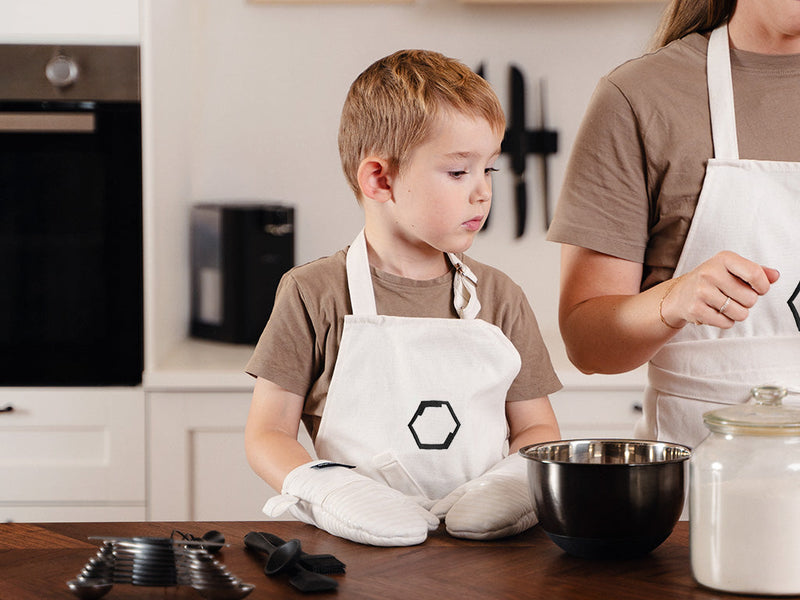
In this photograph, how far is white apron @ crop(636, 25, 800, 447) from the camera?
3.57 feet

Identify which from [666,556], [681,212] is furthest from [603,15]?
[666,556]

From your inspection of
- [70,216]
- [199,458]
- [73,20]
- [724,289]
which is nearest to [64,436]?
[199,458]

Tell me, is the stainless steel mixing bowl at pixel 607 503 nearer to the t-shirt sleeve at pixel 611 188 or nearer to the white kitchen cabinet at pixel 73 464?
the t-shirt sleeve at pixel 611 188

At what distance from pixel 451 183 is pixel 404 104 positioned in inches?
4.1

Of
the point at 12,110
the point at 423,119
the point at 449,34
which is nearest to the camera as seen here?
the point at 423,119

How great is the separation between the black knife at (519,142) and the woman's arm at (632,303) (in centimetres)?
132

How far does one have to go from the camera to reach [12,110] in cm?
198

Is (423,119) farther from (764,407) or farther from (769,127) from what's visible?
(764,407)

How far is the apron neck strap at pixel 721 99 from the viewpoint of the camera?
111 centimetres

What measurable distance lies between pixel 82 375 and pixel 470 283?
1.13 m

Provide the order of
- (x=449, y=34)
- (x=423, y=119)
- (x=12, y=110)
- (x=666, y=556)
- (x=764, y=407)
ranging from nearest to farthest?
1. (x=764, y=407)
2. (x=666, y=556)
3. (x=423, y=119)
4. (x=12, y=110)
5. (x=449, y=34)

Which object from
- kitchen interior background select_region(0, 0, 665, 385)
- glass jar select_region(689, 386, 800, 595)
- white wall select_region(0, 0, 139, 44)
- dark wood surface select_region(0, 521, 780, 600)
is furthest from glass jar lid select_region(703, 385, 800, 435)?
kitchen interior background select_region(0, 0, 665, 385)

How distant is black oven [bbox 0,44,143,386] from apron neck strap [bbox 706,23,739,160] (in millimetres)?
1232

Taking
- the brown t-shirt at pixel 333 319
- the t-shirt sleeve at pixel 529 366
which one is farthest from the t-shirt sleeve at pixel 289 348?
the t-shirt sleeve at pixel 529 366
